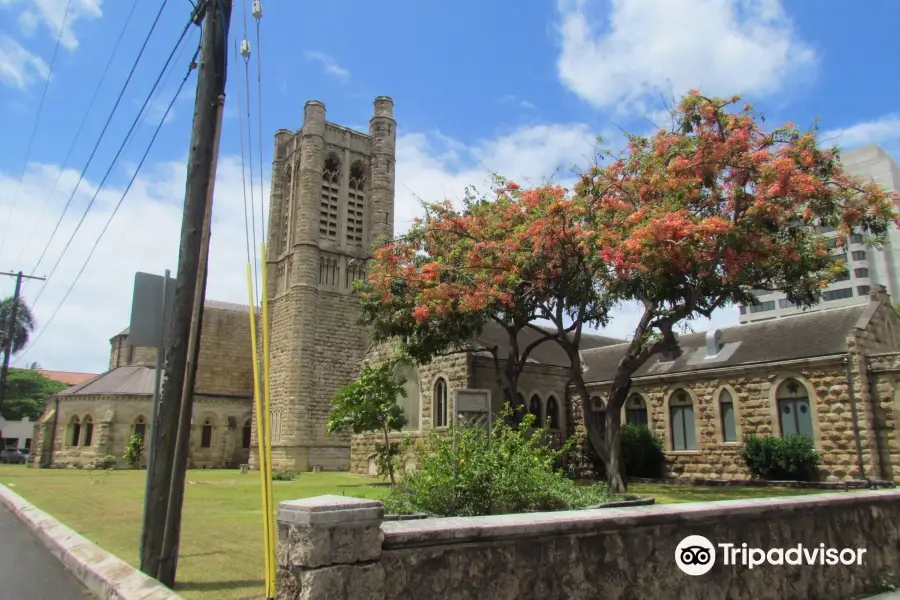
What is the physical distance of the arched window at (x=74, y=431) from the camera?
4131 centimetres

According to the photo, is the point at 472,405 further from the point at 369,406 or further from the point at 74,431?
the point at 74,431

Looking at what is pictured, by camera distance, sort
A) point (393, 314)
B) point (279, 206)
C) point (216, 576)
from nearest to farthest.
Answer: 1. point (216, 576)
2. point (393, 314)
3. point (279, 206)

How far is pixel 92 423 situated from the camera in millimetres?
41312

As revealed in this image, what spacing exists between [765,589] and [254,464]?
1388 inches

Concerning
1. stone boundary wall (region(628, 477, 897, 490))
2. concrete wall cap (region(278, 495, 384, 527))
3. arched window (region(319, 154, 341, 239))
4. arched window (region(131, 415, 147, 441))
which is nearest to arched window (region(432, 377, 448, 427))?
stone boundary wall (region(628, 477, 897, 490))

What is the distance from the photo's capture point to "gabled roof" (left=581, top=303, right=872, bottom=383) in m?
20.1

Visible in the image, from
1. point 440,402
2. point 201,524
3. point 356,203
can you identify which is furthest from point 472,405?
point 356,203

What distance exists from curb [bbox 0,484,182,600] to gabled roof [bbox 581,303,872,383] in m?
19.3

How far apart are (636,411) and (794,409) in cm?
615

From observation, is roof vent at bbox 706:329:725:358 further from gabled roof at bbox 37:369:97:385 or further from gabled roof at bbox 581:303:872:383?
gabled roof at bbox 37:369:97:385

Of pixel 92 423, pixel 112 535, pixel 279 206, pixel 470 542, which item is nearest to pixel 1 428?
pixel 92 423

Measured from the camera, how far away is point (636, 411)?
81.6 ft

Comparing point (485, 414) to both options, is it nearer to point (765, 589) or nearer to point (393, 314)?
point (765, 589)

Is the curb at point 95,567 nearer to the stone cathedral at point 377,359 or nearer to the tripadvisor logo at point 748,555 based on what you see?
the tripadvisor logo at point 748,555
